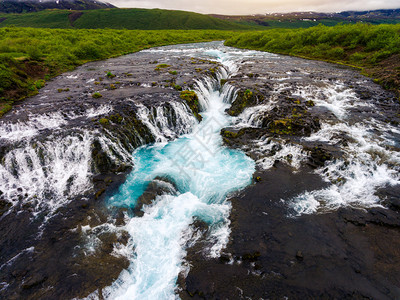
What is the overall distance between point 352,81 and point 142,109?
32119 millimetres

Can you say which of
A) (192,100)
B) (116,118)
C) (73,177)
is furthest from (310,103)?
(73,177)

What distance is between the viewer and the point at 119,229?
1131 centimetres

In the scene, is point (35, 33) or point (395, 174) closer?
point (395, 174)

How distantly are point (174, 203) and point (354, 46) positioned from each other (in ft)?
189

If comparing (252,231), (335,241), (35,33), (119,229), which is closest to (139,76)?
(119,229)

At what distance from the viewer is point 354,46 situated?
4597 cm

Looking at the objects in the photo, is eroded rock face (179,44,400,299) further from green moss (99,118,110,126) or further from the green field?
the green field

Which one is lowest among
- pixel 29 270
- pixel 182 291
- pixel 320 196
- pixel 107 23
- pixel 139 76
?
pixel 182 291

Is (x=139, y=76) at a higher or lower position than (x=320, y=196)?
higher

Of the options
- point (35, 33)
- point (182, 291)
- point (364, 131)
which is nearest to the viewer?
point (182, 291)

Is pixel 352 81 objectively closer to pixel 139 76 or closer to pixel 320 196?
pixel 320 196

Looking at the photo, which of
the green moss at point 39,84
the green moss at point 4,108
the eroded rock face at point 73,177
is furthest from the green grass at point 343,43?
the green moss at point 4,108

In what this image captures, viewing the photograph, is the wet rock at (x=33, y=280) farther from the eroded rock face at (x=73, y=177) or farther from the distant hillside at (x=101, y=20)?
the distant hillside at (x=101, y=20)

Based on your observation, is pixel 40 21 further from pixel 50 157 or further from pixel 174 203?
pixel 174 203
